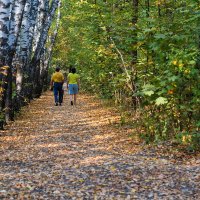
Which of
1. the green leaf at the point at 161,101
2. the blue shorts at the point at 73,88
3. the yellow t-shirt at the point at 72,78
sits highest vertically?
the yellow t-shirt at the point at 72,78

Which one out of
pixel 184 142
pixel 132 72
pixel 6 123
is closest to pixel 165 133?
pixel 184 142

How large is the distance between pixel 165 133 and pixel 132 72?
223 centimetres

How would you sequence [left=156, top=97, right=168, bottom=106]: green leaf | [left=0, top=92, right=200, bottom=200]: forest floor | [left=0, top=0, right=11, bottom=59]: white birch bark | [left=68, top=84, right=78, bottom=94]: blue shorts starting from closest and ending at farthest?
[left=0, top=92, right=200, bottom=200]: forest floor < [left=156, top=97, right=168, bottom=106]: green leaf < [left=0, top=0, right=11, bottom=59]: white birch bark < [left=68, top=84, right=78, bottom=94]: blue shorts

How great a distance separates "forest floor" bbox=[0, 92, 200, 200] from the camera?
591 centimetres

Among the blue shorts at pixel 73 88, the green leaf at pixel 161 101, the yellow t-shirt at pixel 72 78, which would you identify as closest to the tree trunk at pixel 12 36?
the green leaf at pixel 161 101

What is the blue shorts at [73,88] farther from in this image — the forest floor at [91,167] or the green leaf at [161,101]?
the green leaf at [161,101]

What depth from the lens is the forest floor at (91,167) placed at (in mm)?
5914

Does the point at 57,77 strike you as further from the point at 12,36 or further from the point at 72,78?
the point at 12,36

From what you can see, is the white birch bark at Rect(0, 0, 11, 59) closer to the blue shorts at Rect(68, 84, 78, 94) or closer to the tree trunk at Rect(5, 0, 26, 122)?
the tree trunk at Rect(5, 0, 26, 122)

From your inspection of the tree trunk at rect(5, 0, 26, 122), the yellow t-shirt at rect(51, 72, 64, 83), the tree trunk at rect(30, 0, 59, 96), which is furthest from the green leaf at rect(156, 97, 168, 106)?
the tree trunk at rect(30, 0, 59, 96)

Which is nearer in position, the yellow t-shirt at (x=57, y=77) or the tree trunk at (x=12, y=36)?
the tree trunk at (x=12, y=36)

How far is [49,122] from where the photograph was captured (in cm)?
1390

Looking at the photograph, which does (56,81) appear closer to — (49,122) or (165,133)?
(49,122)

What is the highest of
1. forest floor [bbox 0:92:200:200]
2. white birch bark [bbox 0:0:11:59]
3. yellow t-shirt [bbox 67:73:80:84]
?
white birch bark [bbox 0:0:11:59]
